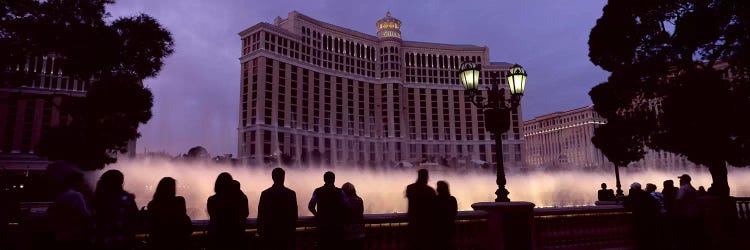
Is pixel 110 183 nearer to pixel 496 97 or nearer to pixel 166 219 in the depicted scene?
pixel 166 219

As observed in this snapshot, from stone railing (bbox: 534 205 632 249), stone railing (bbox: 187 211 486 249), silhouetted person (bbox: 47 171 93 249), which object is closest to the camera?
silhouetted person (bbox: 47 171 93 249)

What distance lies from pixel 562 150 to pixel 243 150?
10385cm

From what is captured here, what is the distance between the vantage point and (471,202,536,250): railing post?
780cm

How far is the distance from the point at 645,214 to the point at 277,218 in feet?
22.8

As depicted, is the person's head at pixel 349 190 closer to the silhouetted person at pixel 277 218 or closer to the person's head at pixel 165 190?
the silhouetted person at pixel 277 218

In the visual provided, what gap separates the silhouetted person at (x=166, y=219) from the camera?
4.90 m

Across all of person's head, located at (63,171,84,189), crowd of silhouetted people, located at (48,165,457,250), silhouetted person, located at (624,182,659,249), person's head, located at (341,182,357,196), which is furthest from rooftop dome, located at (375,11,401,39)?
person's head, located at (63,171,84,189)

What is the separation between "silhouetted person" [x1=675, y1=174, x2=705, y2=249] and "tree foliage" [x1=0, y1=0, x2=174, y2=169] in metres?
16.2

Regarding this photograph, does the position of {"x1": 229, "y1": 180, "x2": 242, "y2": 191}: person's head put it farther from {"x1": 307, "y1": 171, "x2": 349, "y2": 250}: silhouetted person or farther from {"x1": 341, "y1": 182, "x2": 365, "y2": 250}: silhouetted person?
{"x1": 341, "y1": 182, "x2": 365, "y2": 250}: silhouetted person

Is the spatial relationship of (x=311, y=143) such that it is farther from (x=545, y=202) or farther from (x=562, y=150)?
(x=562, y=150)

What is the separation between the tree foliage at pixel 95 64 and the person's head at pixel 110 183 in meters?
10.8

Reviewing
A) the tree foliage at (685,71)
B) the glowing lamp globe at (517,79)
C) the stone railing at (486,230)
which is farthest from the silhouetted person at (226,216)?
the tree foliage at (685,71)

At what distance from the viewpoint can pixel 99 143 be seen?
57.3 feet

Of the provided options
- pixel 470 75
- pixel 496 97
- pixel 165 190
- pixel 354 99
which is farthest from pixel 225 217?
pixel 354 99
